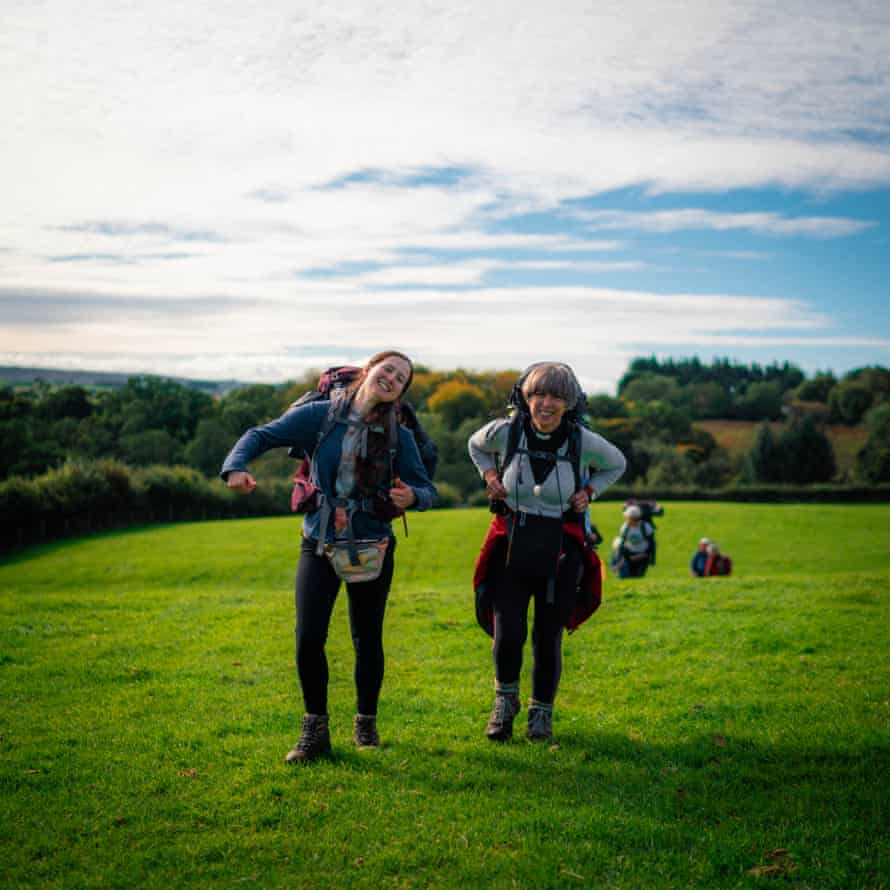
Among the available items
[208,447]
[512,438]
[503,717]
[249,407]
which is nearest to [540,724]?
[503,717]

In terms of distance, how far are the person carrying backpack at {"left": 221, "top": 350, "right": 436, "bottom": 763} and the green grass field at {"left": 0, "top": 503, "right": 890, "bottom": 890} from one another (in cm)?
70

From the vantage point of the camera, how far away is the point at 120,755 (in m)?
5.31

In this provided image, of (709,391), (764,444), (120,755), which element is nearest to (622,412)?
(764,444)

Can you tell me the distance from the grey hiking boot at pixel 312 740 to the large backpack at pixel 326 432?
128cm

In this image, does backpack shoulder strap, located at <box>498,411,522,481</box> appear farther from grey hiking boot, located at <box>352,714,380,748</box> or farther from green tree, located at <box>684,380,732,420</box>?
green tree, located at <box>684,380,732,420</box>

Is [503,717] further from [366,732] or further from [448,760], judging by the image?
[366,732]

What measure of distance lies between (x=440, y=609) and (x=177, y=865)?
7378mm

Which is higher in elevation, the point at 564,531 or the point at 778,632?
the point at 564,531

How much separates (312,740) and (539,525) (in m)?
1.92

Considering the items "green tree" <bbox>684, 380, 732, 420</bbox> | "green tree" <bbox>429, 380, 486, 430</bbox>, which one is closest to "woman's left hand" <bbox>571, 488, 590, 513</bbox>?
"green tree" <bbox>429, 380, 486, 430</bbox>

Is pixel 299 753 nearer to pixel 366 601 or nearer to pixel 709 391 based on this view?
pixel 366 601

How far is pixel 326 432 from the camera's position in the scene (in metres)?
5.24

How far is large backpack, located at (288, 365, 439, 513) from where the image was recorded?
17.2ft

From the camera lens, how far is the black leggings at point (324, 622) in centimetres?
Result: 519
